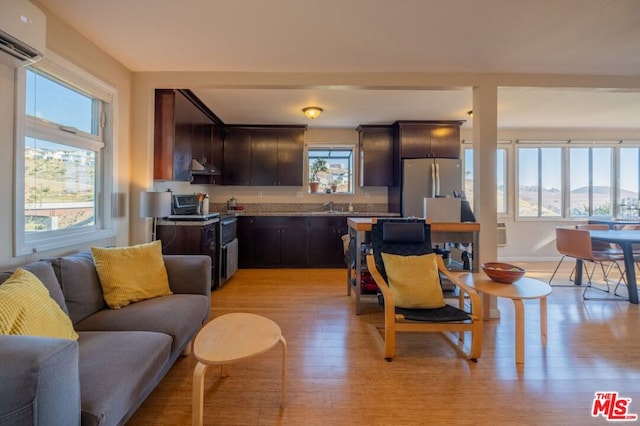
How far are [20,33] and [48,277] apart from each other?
142 cm

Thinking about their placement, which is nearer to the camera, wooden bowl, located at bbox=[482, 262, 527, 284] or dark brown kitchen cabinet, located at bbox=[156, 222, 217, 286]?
wooden bowl, located at bbox=[482, 262, 527, 284]

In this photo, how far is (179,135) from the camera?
11.7 feet

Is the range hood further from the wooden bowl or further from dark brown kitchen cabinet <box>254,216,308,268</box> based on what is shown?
the wooden bowl

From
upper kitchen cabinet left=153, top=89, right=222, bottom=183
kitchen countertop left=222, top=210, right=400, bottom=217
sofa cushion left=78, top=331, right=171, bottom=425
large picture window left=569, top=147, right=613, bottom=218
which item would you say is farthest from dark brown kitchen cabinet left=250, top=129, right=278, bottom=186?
large picture window left=569, top=147, right=613, bottom=218

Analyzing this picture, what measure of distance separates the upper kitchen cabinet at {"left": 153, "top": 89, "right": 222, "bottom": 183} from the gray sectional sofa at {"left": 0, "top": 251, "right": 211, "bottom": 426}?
1.36 metres

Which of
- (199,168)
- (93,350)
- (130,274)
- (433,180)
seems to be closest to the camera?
(93,350)

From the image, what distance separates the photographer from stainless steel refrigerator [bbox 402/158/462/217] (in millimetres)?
4953

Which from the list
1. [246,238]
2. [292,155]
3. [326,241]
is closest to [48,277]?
[246,238]

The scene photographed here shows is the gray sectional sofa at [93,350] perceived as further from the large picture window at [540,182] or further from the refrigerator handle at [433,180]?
the large picture window at [540,182]

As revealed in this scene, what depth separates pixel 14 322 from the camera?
1282 mm

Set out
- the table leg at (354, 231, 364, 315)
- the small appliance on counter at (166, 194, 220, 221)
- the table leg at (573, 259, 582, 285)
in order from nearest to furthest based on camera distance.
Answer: the table leg at (354, 231, 364, 315) < the small appliance on counter at (166, 194, 220, 221) < the table leg at (573, 259, 582, 285)

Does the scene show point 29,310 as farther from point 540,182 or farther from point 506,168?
point 540,182

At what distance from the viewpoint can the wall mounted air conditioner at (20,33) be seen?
1708 millimetres

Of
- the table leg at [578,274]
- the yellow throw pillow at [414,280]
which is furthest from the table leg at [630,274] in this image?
the yellow throw pillow at [414,280]
